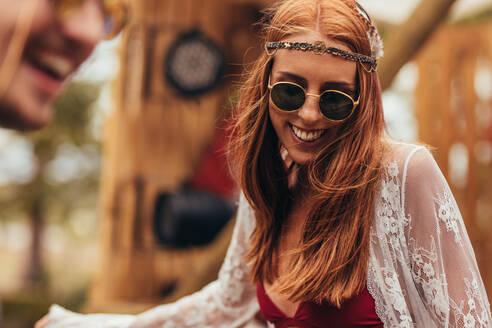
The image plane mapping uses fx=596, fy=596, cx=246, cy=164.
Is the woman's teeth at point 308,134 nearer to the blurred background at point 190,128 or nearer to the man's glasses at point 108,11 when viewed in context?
the man's glasses at point 108,11

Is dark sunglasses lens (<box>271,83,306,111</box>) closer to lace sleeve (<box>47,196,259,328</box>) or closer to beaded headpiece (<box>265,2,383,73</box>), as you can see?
beaded headpiece (<box>265,2,383,73</box>)

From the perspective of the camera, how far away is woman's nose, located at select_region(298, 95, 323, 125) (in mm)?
1500

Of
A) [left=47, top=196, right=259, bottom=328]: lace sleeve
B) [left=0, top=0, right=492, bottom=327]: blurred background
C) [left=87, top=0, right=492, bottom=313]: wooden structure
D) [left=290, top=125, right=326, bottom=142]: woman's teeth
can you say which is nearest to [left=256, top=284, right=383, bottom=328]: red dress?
[left=47, top=196, right=259, bottom=328]: lace sleeve

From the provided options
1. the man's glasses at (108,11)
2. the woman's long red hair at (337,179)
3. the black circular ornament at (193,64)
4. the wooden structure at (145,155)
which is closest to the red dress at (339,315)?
the woman's long red hair at (337,179)

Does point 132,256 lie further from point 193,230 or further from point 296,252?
point 296,252

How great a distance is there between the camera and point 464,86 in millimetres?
5578

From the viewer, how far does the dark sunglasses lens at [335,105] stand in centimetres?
148

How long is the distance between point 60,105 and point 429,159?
31.5ft

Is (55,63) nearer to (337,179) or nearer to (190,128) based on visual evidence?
(337,179)

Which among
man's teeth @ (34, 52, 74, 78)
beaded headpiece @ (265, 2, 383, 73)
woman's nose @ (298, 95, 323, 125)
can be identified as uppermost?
beaded headpiece @ (265, 2, 383, 73)

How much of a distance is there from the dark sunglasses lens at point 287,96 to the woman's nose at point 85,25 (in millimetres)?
642

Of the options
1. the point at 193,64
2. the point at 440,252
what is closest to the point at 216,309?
the point at 440,252

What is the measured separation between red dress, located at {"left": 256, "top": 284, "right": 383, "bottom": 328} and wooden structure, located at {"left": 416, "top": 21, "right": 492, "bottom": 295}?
4149 mm

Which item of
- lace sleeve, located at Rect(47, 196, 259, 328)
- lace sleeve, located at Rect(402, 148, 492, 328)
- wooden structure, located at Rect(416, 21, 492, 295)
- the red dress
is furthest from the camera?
wooden structure, located at Rect(416, 21, 492, 295)
